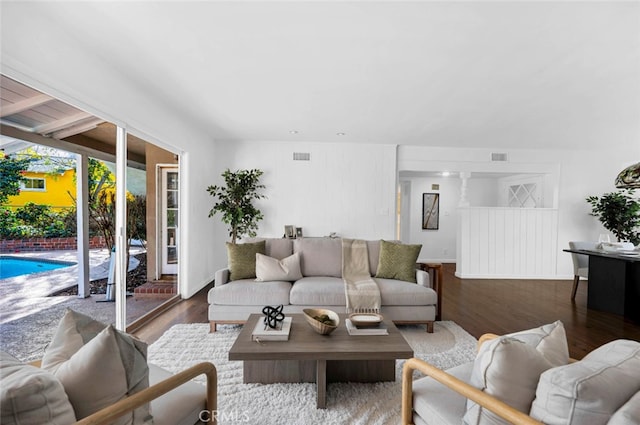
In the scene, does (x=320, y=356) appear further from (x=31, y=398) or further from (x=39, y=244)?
(x=39, y=244)

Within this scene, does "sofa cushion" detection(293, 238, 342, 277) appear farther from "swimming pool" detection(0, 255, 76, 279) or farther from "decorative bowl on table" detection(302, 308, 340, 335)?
"swimming pool" detection(0, 255, 76, 279)

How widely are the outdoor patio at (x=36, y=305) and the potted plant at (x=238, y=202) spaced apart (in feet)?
7.21

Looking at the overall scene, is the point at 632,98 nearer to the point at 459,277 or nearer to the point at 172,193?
the point at 459,277

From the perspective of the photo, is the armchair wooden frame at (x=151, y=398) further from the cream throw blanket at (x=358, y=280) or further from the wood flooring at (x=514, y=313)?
the wood flooring at (x=514, y=313)

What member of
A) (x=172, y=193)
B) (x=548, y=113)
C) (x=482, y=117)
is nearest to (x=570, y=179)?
(x=548, y=113)

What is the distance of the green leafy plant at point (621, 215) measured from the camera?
519 cm

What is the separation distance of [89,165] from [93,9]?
4.36 feet

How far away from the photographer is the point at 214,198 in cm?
522

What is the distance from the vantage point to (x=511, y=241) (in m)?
5.68

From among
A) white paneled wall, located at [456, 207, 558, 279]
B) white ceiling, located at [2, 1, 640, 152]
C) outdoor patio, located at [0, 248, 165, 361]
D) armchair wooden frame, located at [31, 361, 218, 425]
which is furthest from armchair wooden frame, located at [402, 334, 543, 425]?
white paneled wall, located at [456, 207, 558, 279]

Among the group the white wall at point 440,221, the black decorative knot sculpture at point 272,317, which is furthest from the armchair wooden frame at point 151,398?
the white wall at point 440,221

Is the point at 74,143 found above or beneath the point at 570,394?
above

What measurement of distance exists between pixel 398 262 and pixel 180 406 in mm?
2658

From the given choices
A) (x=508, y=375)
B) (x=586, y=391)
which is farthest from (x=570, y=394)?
(x=508, y=375)
